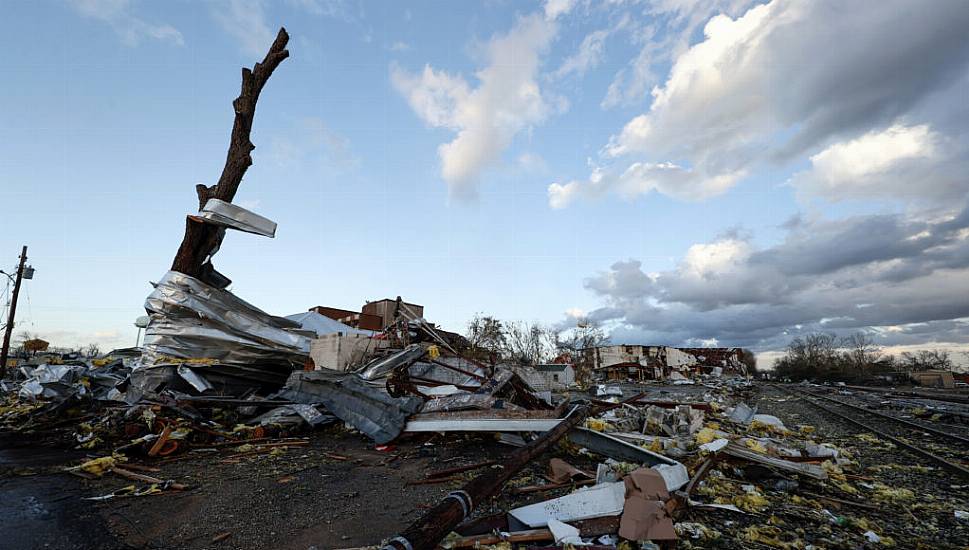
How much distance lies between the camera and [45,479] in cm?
422

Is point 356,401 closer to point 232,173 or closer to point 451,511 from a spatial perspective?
point 451,511

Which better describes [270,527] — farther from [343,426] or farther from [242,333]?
[242,333]

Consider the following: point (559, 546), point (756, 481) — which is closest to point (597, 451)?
point (756, 481)

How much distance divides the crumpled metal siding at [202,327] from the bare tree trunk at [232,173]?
509mm

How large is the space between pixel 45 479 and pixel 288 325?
5.45m

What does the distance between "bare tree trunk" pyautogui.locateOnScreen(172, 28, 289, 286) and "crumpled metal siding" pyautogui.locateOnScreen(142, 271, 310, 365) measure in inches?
20.0

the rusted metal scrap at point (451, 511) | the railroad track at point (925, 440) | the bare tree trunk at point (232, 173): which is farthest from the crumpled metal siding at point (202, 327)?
the railroad track at point (925, 440)

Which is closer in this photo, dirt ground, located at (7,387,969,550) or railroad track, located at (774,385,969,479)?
dirt ground, located at (7,387,969,550)

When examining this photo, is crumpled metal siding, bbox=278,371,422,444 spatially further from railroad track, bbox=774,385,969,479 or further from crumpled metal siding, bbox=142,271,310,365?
railroad track, bbox=774,385,969,479

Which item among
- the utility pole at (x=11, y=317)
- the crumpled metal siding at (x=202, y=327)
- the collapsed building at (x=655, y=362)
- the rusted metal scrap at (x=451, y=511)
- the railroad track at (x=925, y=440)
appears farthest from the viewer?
the collapsed building at (x=655, y=362)

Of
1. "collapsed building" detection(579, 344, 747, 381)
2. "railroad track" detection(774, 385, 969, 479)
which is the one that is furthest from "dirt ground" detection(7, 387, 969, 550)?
"collapsed building" detection(579, 344, 747, 381)

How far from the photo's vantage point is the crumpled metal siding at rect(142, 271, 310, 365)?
25.7 feet

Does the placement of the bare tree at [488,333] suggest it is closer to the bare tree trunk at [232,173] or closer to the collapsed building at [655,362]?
the collapsed building at [655,362]

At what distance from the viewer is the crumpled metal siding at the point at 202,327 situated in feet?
25.7
